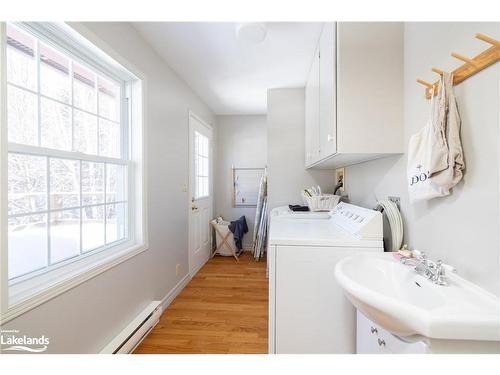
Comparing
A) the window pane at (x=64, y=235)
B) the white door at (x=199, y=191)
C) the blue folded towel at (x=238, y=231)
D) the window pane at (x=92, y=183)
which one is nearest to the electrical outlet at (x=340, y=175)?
the blue folded towel at (x=238, y=231)

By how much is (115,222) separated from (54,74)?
98cm

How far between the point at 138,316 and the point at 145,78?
1874mm

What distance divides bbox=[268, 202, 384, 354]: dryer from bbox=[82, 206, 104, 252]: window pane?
1.15m

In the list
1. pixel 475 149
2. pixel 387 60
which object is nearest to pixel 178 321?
pixel 475 149

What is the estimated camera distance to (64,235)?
1.23m

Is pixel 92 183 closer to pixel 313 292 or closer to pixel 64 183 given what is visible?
pixel 64 183

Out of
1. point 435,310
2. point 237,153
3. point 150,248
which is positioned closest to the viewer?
point 435,310

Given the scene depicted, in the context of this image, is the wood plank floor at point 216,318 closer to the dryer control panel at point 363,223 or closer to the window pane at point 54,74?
the dryer control panel at point 363,223

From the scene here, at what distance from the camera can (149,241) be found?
191 centimetres

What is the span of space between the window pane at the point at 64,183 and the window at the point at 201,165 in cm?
177

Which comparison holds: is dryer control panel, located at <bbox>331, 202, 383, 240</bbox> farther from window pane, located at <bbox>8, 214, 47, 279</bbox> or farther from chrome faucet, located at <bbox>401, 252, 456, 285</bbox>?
window pane, located at <bbox>8, 214, 47, 279</bbox>

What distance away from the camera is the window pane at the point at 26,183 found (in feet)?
3.16

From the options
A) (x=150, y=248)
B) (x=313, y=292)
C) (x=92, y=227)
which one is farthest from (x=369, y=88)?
(x=150, y=248)
